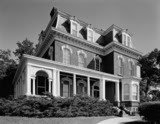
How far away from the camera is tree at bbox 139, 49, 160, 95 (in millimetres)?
38812

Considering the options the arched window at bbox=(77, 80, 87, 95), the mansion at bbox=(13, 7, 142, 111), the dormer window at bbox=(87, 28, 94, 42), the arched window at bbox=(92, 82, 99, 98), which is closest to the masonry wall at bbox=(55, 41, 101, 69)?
the mansion at bbox=(13, 7, 142, 111)

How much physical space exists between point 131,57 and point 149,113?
15.5m

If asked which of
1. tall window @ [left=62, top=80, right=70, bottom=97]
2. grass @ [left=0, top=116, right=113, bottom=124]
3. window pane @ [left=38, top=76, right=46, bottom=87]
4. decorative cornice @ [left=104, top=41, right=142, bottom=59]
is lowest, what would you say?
grass @ [left=0, top=116, right=113, bottom=124]

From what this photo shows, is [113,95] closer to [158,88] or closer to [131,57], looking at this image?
[131,57]

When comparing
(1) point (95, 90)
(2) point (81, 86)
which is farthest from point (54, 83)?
(1) point (95, 90)

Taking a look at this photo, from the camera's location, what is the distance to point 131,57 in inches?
1011

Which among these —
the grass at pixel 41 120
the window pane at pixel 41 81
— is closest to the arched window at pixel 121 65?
the window pane at pixel 41 81

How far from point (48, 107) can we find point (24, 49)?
32.0 meters

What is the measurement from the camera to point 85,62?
21.8 m

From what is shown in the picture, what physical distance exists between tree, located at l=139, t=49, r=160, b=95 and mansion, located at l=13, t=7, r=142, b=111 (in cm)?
1527

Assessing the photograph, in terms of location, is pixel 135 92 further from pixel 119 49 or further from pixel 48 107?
pixel 48 107

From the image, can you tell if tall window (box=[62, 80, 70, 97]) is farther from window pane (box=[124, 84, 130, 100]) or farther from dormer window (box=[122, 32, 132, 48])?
dormer window (box=[122, 32, 132, 48])

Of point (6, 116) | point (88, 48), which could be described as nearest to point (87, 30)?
point (88, 48)

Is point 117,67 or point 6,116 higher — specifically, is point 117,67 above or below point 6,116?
above
